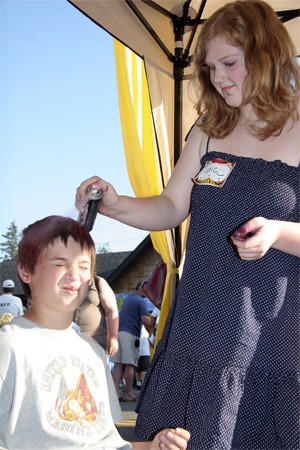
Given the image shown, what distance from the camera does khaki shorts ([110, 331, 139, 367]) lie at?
726 cm

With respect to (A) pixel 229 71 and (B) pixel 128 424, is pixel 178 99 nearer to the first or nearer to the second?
(A) pixel 229 71

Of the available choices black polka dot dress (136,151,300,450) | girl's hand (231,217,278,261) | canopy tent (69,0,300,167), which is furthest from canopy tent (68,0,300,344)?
girl's hand (231,217,278,261)

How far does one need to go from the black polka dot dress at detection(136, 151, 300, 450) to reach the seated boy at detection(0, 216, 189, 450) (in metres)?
0.11

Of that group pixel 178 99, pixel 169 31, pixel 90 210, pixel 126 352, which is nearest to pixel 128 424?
pixel 126 352

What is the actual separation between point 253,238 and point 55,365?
20.6 inches

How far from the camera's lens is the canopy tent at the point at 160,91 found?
4.02 metres

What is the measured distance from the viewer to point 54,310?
1.41 meters

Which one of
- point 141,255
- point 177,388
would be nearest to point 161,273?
point 177,388

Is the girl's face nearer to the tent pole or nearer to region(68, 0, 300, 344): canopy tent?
region(68, 0, 300, 344): canopy tent

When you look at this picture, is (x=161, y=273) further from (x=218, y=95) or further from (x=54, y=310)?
(x=54, y=310)

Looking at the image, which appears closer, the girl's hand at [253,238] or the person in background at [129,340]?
the girl's hand at [253,238]

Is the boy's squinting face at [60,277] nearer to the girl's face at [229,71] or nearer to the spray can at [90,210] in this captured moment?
the spray can at [90,210]

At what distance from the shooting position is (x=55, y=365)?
1356 mm

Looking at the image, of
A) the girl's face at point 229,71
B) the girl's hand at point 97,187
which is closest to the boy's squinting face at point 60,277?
the girl's hand at point 97,187
